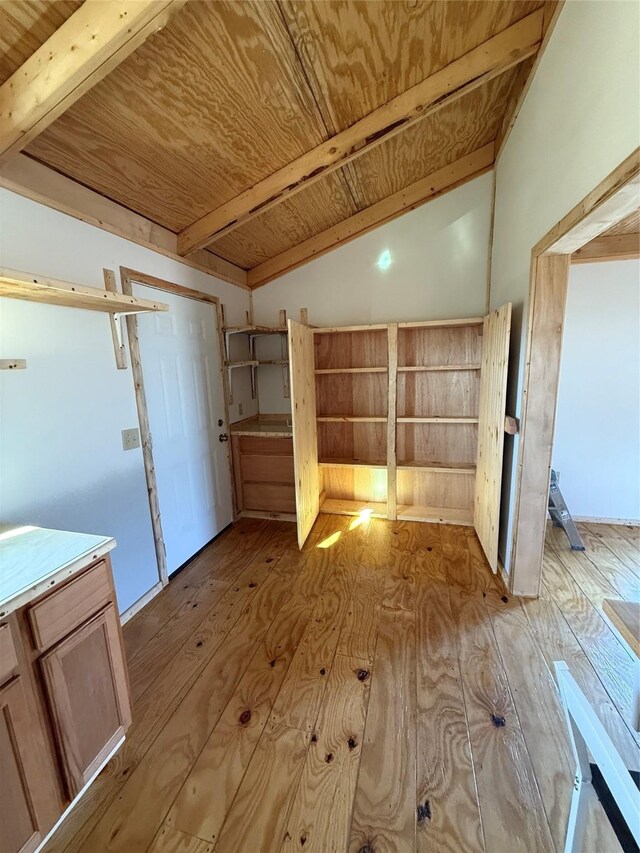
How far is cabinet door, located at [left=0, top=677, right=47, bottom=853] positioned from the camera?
36.5 inches

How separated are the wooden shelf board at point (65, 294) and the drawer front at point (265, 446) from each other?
160 centimetres

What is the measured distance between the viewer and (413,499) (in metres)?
3.43

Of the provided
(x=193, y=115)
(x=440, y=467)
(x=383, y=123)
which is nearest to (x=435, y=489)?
(x=440, y=467)

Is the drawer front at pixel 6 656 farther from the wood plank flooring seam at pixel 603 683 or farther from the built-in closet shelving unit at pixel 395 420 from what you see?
the wood plank flooring seam at pixel 603 683

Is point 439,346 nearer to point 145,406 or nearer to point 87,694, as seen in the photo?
→ point 145,406

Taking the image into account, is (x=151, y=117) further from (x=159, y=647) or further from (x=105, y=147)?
(x=159, y=647)

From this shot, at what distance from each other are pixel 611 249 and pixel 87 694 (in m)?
4.17

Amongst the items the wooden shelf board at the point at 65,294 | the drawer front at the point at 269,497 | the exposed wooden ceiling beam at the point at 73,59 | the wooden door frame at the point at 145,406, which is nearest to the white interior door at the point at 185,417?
the wooden door frame at the point at 145,406

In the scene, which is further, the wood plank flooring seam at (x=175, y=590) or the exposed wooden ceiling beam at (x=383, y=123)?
the wood plank flooring seam at (x=175, y=590)

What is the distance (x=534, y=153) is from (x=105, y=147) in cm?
225

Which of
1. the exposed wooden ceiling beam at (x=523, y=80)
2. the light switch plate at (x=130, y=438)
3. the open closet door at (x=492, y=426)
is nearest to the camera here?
the exposed wooden ceiling beam at (x=523, y=80)

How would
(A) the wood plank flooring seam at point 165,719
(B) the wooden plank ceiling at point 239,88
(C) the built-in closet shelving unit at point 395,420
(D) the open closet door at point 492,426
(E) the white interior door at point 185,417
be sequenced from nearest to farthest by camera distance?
(A) the wood plank flooring seam at point 165,719 < (B) the wooden plank ceiling at point 239,88 < (D) the open closet door at point 492,426 < (E) the white interior door at point 185,417 < (C) the built-in closet shelving unit at point 395,420

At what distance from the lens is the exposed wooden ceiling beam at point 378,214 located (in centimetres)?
285

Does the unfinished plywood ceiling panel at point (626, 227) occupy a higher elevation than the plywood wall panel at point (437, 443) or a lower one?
higher
